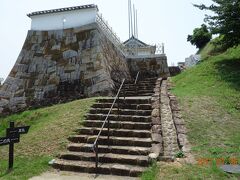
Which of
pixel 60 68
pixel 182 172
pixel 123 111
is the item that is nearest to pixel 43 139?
pixel 123 111

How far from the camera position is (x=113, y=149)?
7.29m

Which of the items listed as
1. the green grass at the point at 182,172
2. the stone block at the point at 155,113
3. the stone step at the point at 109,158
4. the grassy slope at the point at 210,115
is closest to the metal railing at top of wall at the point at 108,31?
the grassy slope at the point at 210,115

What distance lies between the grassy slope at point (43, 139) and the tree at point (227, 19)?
7365 mm

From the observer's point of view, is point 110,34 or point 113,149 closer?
point 113,149

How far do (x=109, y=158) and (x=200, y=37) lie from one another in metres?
24.4

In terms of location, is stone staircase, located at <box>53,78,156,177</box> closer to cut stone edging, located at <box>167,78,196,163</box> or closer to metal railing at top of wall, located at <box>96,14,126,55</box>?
cut stone edging, located at <box>167,78,196,163</box>

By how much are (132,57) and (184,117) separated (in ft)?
36.5

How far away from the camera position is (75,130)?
8383 mm

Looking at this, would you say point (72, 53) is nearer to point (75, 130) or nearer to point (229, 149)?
point (75, 130)

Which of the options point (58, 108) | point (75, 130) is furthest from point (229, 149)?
point (58, 108)

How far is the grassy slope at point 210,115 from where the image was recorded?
19.1 ft

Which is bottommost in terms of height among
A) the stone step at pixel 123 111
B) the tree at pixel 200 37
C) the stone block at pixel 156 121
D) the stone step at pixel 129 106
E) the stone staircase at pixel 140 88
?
the stone block at pixel 156 121

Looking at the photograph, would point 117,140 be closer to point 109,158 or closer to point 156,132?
point 109,158

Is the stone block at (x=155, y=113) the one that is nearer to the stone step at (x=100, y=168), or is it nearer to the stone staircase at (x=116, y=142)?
the stone staircase at (x=116, y=142)
